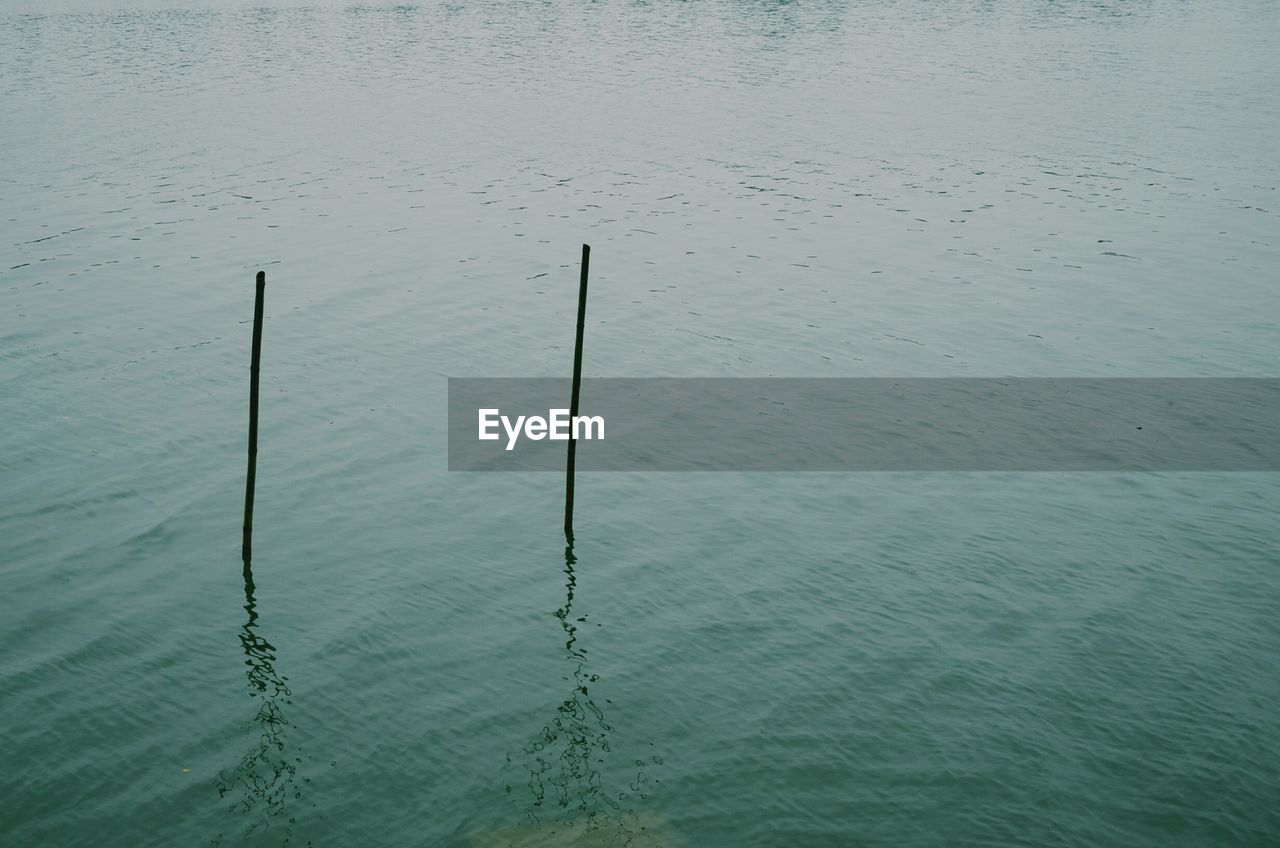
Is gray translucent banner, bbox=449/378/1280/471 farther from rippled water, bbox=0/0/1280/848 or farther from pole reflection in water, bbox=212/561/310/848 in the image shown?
pole reflection in water, bbox=212/561/310/848

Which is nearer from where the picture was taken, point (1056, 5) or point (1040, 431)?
point (1040, 431)

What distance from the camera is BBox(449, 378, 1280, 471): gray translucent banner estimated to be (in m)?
32.4

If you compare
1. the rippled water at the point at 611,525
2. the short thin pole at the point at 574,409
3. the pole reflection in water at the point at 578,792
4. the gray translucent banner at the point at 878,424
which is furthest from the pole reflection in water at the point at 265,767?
the gray translucent banner at the point at 878,424

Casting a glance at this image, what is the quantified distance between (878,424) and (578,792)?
17.3 metres

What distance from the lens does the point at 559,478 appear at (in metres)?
31.6

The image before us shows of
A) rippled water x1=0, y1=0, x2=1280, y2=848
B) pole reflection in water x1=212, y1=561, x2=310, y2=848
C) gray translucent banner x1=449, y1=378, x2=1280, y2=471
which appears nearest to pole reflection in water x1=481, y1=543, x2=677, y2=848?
rippled water x1=0, y1=0, x2=1280, y2=848

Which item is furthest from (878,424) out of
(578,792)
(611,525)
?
(578,792)

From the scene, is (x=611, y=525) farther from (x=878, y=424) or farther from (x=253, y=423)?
(x=878, y=424)

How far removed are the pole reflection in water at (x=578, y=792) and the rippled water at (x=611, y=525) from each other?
0.08 meters

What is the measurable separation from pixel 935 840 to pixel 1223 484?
16.4 metres

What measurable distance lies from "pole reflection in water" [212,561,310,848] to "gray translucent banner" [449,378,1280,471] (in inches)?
397

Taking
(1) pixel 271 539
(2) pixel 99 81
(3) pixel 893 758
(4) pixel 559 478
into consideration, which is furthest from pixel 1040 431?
(2) pixel 99 81

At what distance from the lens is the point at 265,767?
20.4m

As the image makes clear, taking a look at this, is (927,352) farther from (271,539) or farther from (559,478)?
(271,539)
